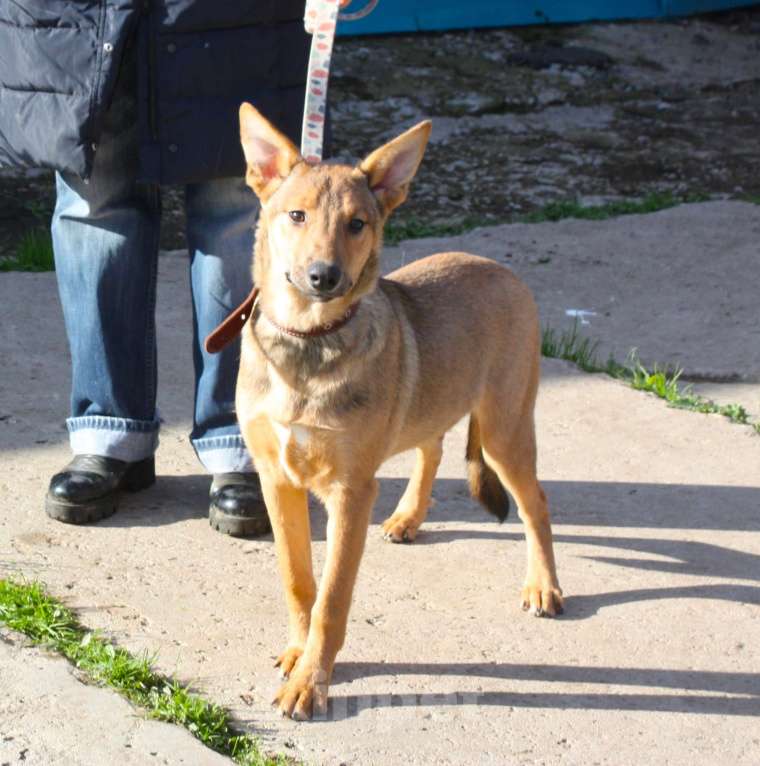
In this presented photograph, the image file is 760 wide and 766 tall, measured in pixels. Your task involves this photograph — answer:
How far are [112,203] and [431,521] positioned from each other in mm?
1518

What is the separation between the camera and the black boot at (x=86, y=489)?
170 inches

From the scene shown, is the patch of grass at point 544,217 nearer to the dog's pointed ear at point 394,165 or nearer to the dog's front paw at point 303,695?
the dog's pointed ear at point 394,165

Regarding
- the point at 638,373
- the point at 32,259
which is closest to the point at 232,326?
the point at 638,373

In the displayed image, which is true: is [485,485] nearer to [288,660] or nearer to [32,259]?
[288,660]

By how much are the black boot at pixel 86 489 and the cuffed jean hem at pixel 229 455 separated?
315 millimetres

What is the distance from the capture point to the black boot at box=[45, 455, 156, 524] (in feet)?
14.1

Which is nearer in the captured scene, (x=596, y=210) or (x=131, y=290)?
(x=131, y=290)

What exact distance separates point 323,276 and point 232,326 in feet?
1.76

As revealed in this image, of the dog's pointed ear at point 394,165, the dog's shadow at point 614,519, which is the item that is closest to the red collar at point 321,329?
the dog's pointed ear at point 394,165

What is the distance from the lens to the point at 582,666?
362 cm

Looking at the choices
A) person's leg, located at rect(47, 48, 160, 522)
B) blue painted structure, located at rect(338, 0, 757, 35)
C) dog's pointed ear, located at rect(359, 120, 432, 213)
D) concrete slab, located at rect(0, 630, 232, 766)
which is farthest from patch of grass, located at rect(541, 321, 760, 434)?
blue painted structure, located at rect(338, 0, 757, 35)

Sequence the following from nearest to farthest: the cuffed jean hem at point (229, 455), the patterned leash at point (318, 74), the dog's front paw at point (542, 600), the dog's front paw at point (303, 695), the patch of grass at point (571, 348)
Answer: the dog's front paw at point (303, 695) < the patterned leash at point (318, 74) < the dog's front paw at point (542, 600) < the cuffed jean hem at point (229, 455) < the patch of grass at point (571, 348)

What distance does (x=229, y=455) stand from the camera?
4434mm

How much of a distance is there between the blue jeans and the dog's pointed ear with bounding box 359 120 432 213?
80cm
